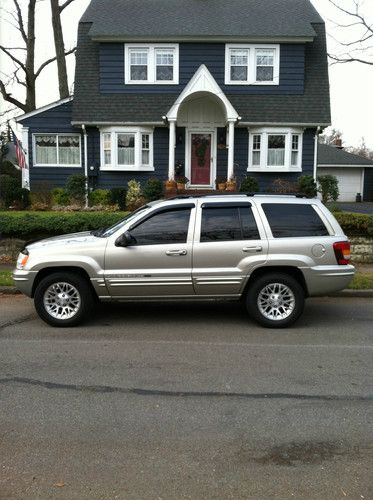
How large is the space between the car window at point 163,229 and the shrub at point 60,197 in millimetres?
12009

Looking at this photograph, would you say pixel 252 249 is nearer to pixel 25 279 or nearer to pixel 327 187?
pixel 25 279

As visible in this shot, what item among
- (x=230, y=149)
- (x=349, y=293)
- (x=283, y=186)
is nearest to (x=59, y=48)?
(x=230, y=149)

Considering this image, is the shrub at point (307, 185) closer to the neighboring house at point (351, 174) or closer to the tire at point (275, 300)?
the tire at point (275, 300)

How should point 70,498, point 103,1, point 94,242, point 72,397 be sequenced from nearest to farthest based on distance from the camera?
point 70,498 → point 72,397 → point 94,242 → point 103,1

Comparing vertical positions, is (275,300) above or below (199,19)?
below

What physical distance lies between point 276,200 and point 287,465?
4385 mm

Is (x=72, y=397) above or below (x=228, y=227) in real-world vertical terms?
below

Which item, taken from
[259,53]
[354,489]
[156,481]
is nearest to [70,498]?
[156,481]

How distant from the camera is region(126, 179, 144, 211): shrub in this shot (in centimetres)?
1745

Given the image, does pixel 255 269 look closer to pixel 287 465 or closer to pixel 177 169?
pixel 287 465

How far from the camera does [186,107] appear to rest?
20.1 metres

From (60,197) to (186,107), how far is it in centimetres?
633

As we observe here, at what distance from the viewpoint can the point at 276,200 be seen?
7125 millimetres

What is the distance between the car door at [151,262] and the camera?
672 centimetres
